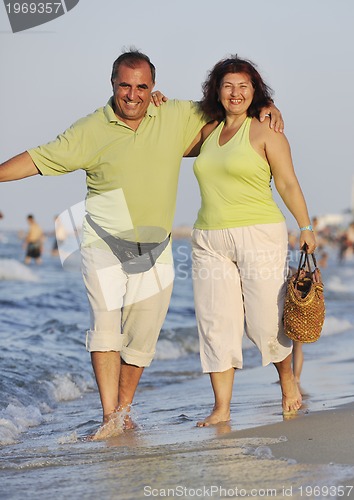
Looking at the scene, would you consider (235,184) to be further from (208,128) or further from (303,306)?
(303,306)

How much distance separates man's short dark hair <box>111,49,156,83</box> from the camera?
4582 mm

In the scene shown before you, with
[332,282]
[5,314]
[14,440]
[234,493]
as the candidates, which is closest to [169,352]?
[5,314]

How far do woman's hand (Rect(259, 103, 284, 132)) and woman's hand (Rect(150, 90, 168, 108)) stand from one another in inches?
21.3

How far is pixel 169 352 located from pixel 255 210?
5500mm

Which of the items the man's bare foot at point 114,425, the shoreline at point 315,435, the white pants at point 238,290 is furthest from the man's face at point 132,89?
the shoreline at point 315,435

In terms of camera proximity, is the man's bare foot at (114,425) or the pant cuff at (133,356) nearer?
the man's bare foot at (114,425)

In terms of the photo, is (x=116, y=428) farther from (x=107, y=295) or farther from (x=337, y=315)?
(x=337, y=315)

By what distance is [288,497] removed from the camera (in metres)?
3.12

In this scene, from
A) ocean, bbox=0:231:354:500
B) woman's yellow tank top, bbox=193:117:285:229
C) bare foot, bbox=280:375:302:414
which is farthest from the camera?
bare foot, bbox=280:375:302:414

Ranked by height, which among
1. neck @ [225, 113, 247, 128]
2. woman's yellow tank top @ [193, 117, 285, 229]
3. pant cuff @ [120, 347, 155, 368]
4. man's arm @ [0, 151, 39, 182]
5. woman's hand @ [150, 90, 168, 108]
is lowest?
pant cuff @ [120, 347, 155, 368]

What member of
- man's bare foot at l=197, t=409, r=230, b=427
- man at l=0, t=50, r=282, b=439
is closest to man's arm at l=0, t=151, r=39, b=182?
man at l=0, t=50, r=282, b=439

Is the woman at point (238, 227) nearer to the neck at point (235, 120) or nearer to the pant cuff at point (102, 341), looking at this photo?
the neck at point (235, 120)

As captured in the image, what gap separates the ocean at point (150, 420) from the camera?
11.2 feet

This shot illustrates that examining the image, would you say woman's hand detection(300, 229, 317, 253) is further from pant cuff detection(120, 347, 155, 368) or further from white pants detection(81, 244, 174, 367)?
pant cuff detection(120, 347, 155, 368)
